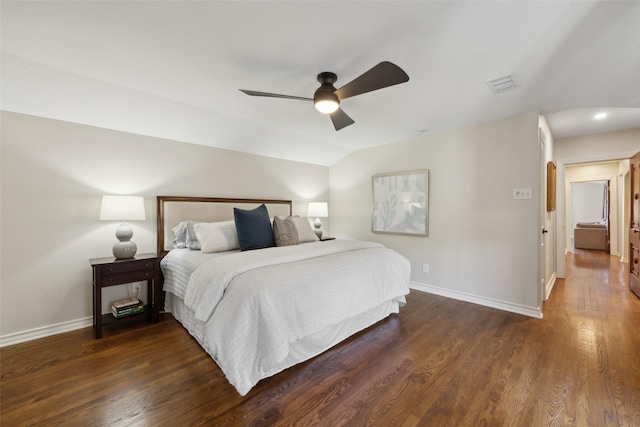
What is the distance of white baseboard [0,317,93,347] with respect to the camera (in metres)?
2.26

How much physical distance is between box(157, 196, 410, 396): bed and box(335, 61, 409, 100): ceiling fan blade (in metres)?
1.41

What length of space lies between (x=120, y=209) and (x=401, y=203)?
3.54m

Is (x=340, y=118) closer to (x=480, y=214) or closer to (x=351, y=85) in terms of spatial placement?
(x=351, y=85)

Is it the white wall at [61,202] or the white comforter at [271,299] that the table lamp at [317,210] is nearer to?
the white comforter at [271,299]

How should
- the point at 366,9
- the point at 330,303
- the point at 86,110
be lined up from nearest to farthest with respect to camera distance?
the point at 366,9, the point at 330,303, the point at 86,110

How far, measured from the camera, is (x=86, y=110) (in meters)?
2.47

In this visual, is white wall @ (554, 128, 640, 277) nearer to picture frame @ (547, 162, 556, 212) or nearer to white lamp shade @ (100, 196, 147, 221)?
picture frame @ (547, 162, 556, 212)

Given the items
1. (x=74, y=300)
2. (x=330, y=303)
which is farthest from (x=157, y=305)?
(x=330, y=303)

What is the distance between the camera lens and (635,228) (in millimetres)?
3537

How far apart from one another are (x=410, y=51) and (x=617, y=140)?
422cm

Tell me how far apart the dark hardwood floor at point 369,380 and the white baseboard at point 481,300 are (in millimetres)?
167

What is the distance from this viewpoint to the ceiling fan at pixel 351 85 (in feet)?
5.39

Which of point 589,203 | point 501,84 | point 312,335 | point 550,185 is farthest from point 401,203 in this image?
point 589,203

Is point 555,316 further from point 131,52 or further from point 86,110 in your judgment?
point 86,110
